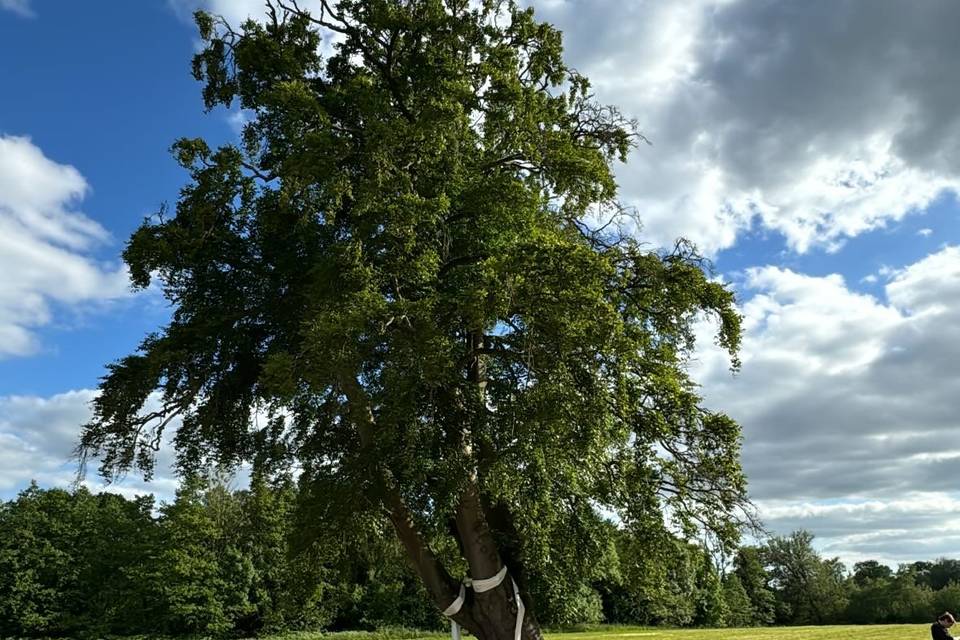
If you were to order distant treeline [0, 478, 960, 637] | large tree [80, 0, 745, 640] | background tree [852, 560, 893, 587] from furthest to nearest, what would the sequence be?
background tree [852, 560, 893, 587], distant treeline [0, 478, 960, 637], large tree [80, 0, 745, 640]

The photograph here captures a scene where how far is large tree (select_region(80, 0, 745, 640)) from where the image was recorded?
10992 millimetres

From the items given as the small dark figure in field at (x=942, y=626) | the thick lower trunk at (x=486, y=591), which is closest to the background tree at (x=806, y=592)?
the small dark figure in field at (x=942, y=626)

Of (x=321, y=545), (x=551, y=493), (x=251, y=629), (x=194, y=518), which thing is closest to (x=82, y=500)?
(x=194, y=518)

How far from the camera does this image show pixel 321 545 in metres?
12.5

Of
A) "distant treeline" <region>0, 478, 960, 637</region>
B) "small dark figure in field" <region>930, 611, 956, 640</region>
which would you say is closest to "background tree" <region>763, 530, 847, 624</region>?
"distant treeline" <region>0, 478, 960, 637</region>

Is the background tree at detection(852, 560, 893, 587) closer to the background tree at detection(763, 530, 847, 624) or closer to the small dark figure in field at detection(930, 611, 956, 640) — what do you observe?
the background tree at detection(763, 530, 847, 624)

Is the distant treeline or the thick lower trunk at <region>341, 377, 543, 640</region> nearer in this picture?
the thick lower trunk at <region>341, 377, 543, 640</region>

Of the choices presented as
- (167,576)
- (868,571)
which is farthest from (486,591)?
(868,571)

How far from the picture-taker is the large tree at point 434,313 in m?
11.0

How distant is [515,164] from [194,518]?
40.8m

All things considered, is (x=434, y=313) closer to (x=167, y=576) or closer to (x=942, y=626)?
(x=942, y=626)

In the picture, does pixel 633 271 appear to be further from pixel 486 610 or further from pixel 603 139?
pixel 486 610

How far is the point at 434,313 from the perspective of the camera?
1163cm

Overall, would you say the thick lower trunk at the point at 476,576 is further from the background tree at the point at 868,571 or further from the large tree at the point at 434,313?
the background tree at the point at 868,571
